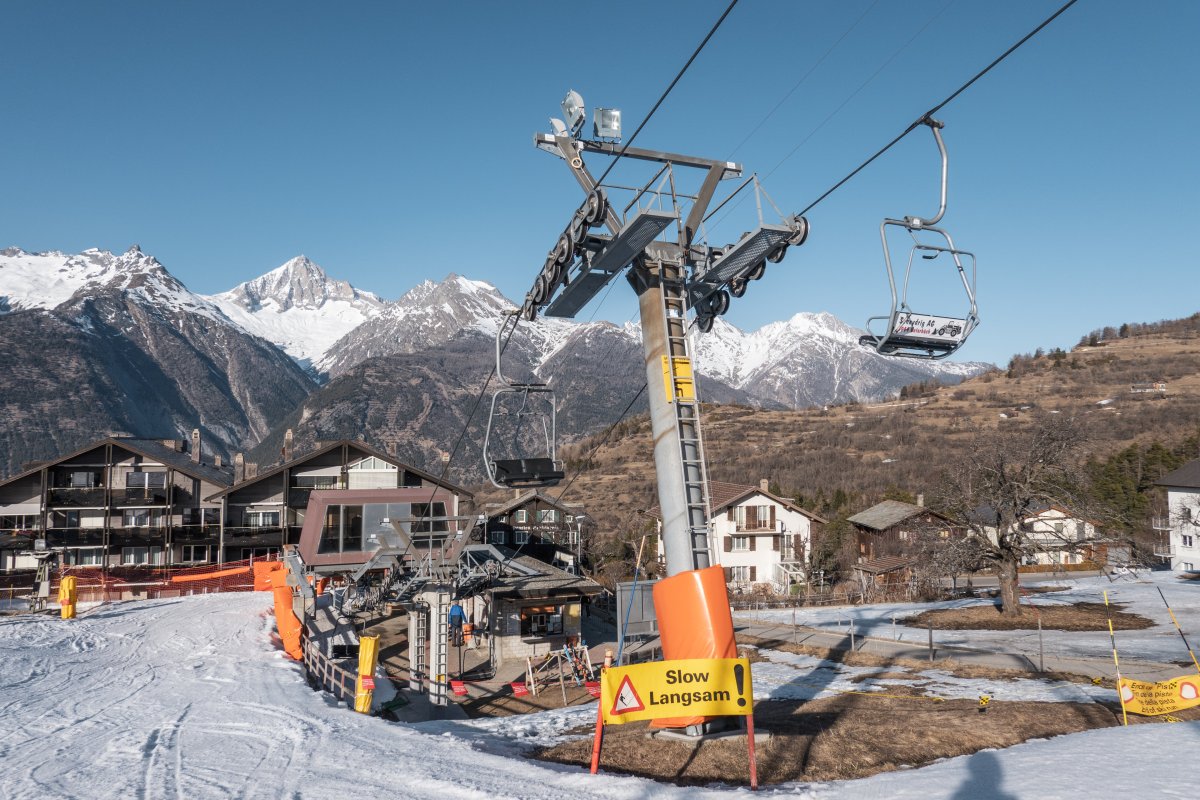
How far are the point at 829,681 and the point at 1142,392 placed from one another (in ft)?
A: 370

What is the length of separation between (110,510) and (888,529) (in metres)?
54.5

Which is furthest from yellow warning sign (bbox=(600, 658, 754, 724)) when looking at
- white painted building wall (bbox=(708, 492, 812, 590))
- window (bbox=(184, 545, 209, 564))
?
window (bbox=(184, 545, 209, 564))

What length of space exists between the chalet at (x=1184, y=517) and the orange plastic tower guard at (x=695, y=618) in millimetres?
53339

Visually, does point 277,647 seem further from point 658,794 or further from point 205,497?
point 205,497

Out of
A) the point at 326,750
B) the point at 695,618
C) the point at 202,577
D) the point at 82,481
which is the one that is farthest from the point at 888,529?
the point at 82,481

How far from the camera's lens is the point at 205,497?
59.3 metres

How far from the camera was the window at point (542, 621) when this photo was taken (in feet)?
104

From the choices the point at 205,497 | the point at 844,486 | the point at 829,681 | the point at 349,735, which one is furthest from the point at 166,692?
the point at 844,486

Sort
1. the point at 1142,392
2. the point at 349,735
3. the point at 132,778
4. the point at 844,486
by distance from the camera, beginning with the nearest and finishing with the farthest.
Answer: the point at 132,778, the point at 349,735, the point at 844,486, the point at 1142,392

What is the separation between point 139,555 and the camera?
2247 inches

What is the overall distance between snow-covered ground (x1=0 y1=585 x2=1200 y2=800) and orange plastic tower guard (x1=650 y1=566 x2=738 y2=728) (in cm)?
Answer: 194

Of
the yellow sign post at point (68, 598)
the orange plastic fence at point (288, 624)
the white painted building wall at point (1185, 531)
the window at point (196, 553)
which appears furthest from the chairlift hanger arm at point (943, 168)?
the window at point (196, 553)

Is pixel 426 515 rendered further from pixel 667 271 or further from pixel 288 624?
pixel 667 271

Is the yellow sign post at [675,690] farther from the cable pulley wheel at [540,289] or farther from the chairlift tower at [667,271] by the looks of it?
the cable pulley wheel at [540,289]
